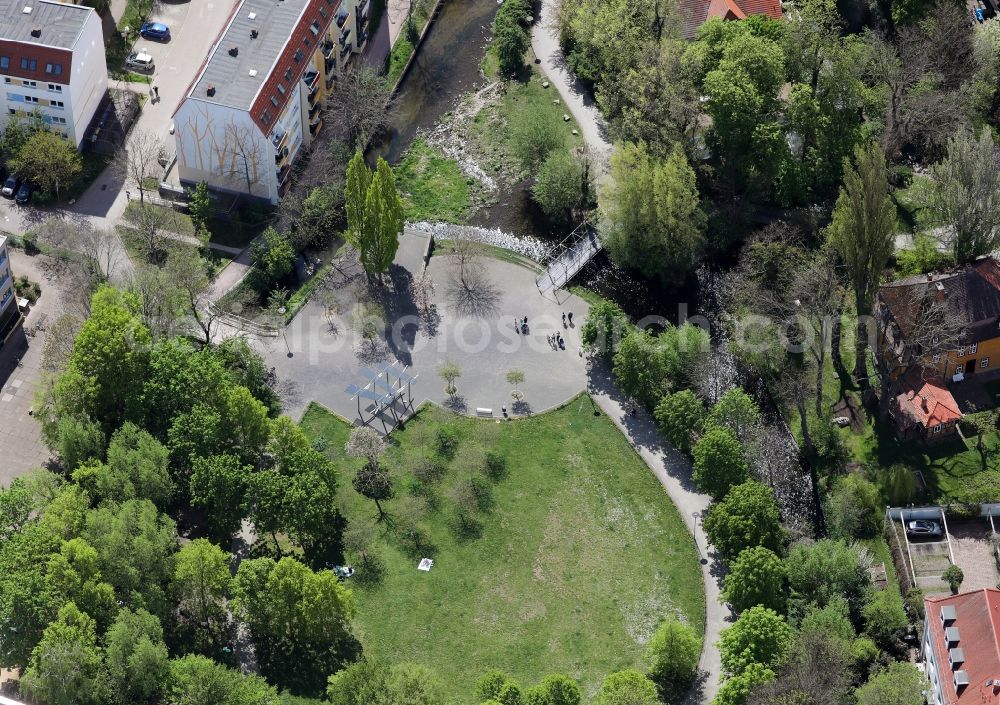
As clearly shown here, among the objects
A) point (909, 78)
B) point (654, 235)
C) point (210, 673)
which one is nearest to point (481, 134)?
point (654, 235)

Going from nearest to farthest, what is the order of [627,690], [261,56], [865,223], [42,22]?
[627,690]
[865,223]
[261,56]
[42,22]

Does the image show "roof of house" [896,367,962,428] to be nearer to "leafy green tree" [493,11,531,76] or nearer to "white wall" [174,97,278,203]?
"leafy green tree" [493,11,531,76]

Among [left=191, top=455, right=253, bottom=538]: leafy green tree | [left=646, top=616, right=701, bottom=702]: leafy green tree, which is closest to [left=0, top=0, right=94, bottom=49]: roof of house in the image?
[left=191, top=455, right=253, bottom=538]: leafy green tree

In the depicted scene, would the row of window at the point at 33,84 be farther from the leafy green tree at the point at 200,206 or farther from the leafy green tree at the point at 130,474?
the leafy green tree at the point at 130,474

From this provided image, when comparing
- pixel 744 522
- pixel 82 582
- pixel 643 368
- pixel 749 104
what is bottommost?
pixel 82 582

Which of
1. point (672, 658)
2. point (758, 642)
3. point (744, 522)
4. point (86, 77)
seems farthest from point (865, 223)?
point (86, 77)

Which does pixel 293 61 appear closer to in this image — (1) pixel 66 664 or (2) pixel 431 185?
(2) pixel 431 185
